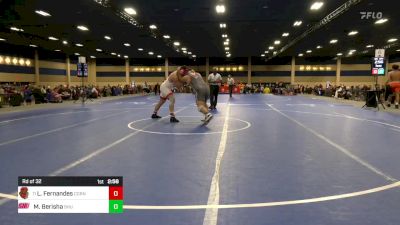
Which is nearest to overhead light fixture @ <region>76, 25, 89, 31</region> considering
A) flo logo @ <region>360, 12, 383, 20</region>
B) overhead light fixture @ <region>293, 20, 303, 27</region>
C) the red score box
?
overhead light fixture @ <region>293, 20, 303, 27</region>

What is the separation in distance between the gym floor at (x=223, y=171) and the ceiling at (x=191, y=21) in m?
11.5

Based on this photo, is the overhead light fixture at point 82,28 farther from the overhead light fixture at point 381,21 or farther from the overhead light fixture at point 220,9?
the overhead light fixture at point 381,21

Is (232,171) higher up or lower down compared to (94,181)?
lower down

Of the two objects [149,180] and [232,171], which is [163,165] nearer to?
[149,180]

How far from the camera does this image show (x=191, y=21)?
23.3 m

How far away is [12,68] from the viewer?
39.0 meters

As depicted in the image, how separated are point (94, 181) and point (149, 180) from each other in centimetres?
190

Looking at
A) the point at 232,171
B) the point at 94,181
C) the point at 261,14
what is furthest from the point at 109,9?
the point at 94,181

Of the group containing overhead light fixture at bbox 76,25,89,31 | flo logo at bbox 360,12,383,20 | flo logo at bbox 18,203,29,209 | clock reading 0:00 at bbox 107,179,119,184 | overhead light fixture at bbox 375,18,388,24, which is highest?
overhead light fixture at bbox 375,18,388,24
